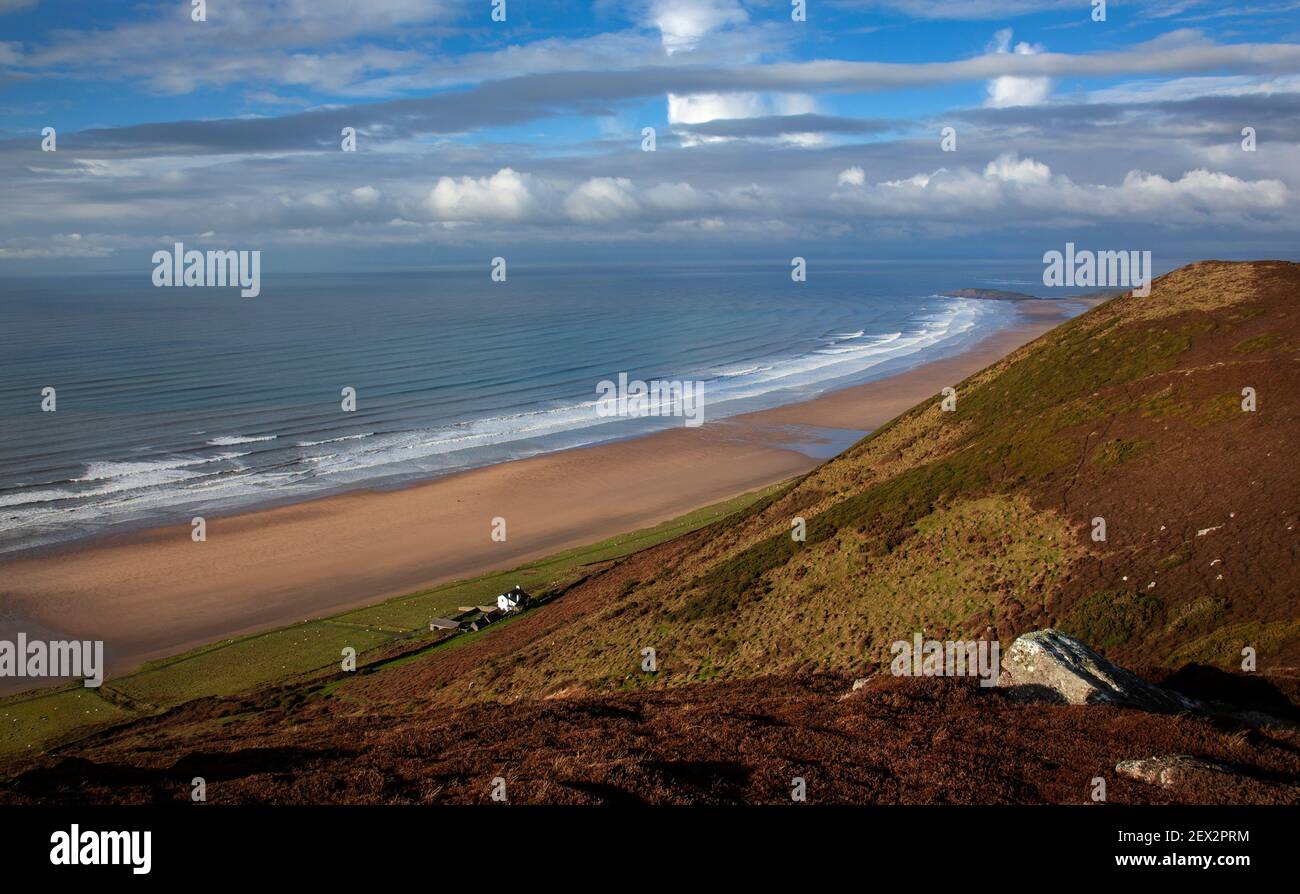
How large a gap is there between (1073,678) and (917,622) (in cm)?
950

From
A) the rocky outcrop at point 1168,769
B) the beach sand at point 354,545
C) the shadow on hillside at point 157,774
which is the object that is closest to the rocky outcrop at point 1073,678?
the rocky outcrop at point 1168,769

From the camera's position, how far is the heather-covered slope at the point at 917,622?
48.2 feet

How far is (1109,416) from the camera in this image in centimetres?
3409

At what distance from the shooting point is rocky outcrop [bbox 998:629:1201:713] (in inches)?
672

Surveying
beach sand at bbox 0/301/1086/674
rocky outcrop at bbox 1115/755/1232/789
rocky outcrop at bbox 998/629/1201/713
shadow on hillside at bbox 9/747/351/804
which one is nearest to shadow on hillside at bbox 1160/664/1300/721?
rocky outcrop at bbox 998/629/1201/713

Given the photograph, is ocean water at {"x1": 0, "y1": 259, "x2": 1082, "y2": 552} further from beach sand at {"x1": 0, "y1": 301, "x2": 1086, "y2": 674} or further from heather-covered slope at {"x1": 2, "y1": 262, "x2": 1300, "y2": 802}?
heather-covered slope at {"x1": 2, "y1": 262, "x2": 1300, "y2": 802}

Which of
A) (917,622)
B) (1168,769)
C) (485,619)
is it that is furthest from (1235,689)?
(485,619)

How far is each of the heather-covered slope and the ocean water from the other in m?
36.2

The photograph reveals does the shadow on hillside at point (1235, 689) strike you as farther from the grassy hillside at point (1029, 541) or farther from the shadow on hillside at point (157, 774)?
the shadow on hillside at point (157, 774)

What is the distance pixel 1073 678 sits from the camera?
57.6 ft
